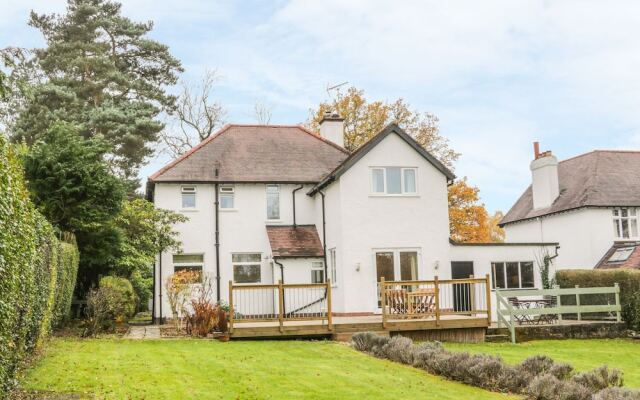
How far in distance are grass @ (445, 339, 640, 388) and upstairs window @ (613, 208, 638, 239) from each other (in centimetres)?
1024

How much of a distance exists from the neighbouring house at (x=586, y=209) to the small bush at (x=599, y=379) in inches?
721

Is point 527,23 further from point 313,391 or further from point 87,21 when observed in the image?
point 87,21

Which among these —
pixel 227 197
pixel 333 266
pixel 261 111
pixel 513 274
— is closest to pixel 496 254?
pixel 513 274

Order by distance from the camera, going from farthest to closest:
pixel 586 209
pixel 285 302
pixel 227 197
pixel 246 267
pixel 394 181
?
1. pixel 586 209
2. pixel 227 197
3. pixel 246 267
4. pixel 285 302
5. pixel 394 181

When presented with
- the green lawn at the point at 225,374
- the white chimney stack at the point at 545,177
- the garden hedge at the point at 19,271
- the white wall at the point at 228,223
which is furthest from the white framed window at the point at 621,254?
the garden hedge at the point at 19,271

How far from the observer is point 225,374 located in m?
12.5

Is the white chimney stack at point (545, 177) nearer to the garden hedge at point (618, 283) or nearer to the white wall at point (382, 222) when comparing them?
the garden hedge at point (618, 283)

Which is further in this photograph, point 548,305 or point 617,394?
point 548,305

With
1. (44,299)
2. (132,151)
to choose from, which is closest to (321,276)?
(44,299)

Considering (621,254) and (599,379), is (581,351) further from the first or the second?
(621,254)

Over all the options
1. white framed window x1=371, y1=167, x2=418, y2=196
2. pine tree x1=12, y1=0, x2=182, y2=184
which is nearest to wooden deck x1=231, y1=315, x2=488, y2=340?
white framed window x1=371, y1=167, x2=418, y2=196

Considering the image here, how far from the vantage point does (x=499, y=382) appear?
39.5 ft

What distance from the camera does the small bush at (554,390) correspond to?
1061cm

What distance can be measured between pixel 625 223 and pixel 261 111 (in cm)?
2630
